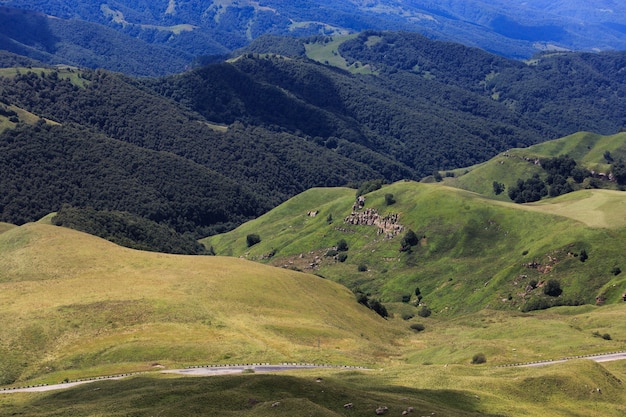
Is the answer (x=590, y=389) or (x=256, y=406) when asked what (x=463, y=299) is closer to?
(x=590, y=389)

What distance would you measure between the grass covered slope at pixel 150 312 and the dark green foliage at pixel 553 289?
47612 millimetres

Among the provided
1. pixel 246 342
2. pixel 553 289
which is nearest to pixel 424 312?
pixel 553 289

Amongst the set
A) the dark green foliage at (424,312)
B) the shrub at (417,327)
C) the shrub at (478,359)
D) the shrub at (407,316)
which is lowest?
the dark green foliage at (424,312)

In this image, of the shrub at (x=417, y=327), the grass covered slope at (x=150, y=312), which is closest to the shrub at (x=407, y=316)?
the shrub at (x=417, y=327)

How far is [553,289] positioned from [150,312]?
102487mm

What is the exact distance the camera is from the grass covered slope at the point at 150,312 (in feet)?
323

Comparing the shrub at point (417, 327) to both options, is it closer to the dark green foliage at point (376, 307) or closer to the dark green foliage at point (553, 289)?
the dark green foliage at point (376, 307)

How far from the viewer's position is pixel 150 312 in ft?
367

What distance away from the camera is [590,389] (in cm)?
8550

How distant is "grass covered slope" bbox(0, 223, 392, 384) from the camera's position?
323ft

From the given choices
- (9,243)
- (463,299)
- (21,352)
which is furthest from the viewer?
(463,299)

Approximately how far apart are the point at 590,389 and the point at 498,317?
68222 millimetres

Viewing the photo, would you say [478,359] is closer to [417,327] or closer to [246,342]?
[246,342]

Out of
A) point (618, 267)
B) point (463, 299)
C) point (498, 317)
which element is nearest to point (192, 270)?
point (498, 317)
